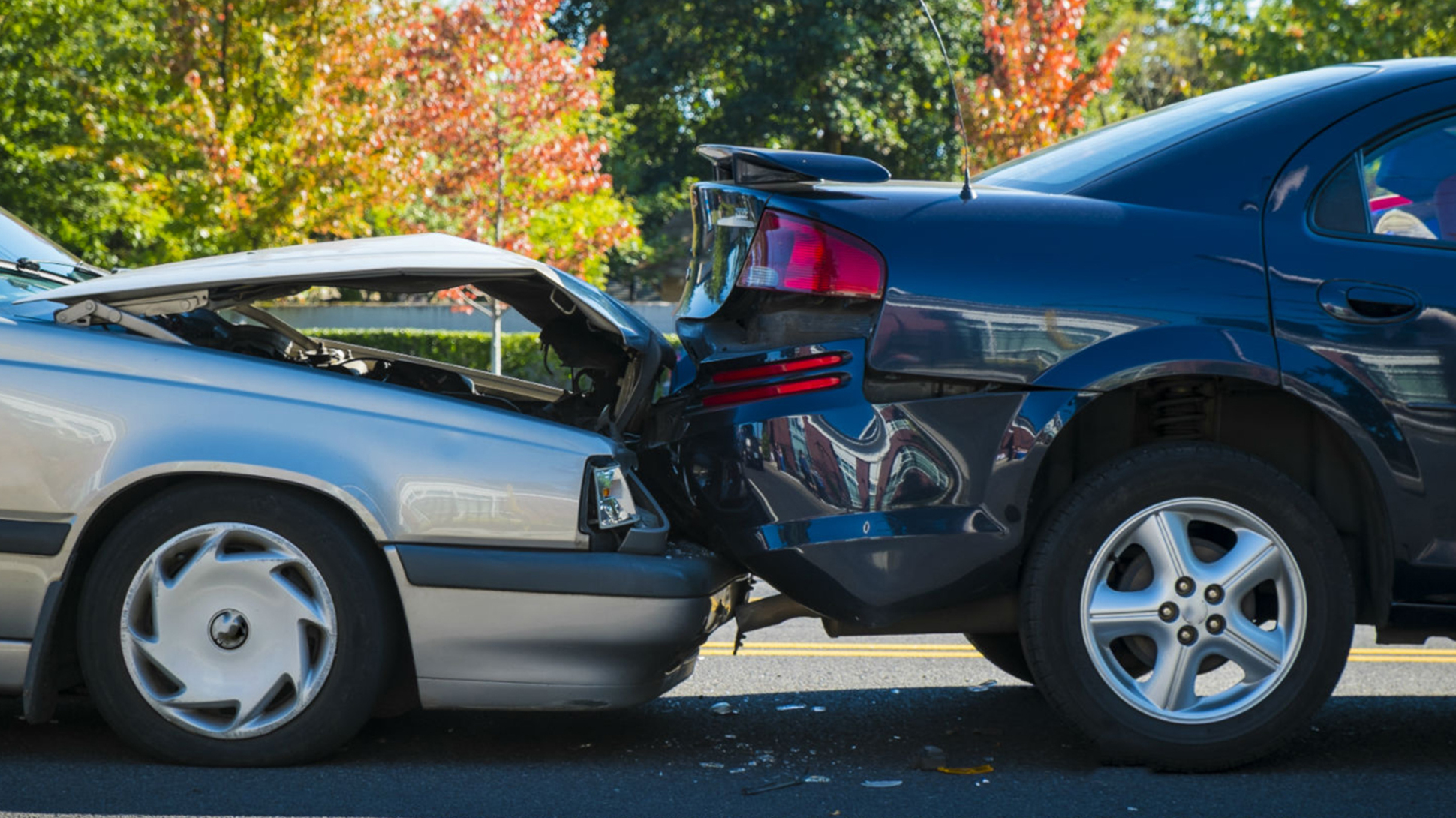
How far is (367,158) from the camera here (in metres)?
15.6

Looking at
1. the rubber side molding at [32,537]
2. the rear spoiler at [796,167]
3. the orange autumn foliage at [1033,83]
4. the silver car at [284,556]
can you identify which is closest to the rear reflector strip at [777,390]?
the silver car at [284,556]

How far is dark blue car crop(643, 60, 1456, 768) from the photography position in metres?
3.44

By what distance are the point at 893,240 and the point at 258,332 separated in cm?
212

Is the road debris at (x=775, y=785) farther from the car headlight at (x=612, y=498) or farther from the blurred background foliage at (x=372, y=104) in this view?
the blurred background foliage at (x=372, y=104)

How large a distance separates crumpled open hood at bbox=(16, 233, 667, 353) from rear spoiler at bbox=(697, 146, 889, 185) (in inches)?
21.5

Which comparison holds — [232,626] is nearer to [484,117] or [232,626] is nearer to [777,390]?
[777,390]

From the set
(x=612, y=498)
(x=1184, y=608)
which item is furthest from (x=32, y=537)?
(x=1184, y=608)

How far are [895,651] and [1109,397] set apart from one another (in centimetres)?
194

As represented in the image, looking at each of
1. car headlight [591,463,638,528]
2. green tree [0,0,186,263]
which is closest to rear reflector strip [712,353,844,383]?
car headlight [591,463,638,528]

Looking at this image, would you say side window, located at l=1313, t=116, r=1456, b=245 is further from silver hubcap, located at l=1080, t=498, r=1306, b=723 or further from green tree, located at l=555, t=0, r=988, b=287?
green tree, located at l=555, t=0, r=988, b=287

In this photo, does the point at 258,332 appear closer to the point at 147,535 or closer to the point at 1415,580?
the point at 147,535

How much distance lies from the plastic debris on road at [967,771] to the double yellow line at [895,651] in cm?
151

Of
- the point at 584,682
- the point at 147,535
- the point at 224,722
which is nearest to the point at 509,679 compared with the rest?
the point at 584,682

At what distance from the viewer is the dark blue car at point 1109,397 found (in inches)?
135
